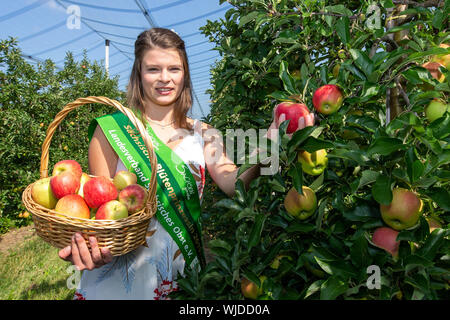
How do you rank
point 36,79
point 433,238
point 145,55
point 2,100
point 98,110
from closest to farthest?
1. point 433,238
2. point 145,55
3. point 2,100
4. point 36,79
5. point 98,110

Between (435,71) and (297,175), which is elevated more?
(435,71)

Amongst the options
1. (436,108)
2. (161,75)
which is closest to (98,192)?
(161,75)

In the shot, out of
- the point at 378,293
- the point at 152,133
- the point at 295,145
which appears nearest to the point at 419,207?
the point at 378,293

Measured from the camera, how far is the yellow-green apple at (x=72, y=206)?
1.13m

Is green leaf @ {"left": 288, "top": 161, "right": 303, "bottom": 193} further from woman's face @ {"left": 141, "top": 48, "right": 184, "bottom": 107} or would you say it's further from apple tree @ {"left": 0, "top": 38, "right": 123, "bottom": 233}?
apple tree @ {"left": 0, "top": 38, "right": 123, "bottom": 233}

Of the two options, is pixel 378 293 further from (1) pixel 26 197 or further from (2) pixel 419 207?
(1) pixel 26 197

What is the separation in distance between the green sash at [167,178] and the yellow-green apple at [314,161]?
75cm

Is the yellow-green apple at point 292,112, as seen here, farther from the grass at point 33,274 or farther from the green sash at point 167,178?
the grass at point 33,274

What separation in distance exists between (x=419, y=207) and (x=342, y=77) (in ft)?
1.36

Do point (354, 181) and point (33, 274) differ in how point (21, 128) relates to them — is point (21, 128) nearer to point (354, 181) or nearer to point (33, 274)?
point (33, 274)

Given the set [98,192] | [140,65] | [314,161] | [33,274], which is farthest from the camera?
[33,274]

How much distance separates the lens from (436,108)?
86 cm

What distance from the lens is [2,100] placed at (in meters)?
4.17

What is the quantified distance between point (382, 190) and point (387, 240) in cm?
17
